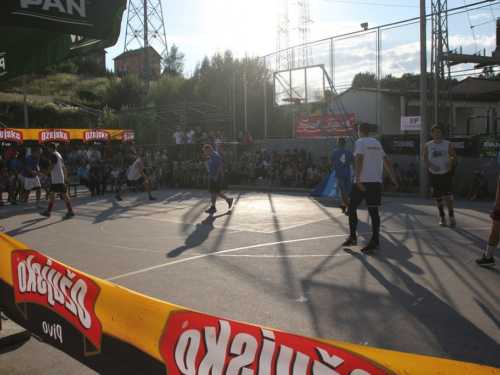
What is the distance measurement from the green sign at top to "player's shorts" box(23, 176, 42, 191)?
13629 mm

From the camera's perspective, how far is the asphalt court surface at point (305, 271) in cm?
413

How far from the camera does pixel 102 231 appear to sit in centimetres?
1008

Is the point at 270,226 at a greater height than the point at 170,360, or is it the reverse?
the point at 170,360

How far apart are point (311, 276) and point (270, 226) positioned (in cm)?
406

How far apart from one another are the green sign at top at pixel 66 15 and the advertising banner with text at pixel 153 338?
5.32 feet

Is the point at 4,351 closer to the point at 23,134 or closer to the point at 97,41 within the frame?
the point at 97,41

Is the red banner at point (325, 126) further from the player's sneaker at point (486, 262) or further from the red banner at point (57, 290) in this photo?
the red banner at point (57, 290)

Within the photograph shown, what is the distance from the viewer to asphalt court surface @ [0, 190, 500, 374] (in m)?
4.13

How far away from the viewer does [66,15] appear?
→ 296cm

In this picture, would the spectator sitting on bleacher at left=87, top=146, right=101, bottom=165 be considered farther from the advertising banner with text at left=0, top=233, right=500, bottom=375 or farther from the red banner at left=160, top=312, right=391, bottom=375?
the red banner at left=160, top=312, right=391, bottom=375

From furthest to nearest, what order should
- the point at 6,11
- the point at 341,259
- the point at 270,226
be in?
1. the point at 270,226
2. the point at 341,259
3. the point at 6,11

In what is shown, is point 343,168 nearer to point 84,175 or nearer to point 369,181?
point 369,181

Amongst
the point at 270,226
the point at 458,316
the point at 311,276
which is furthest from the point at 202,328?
the point at 270,226

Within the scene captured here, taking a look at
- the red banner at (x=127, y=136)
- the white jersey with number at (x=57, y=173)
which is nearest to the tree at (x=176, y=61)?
the red banner at (x=127, y=136)
